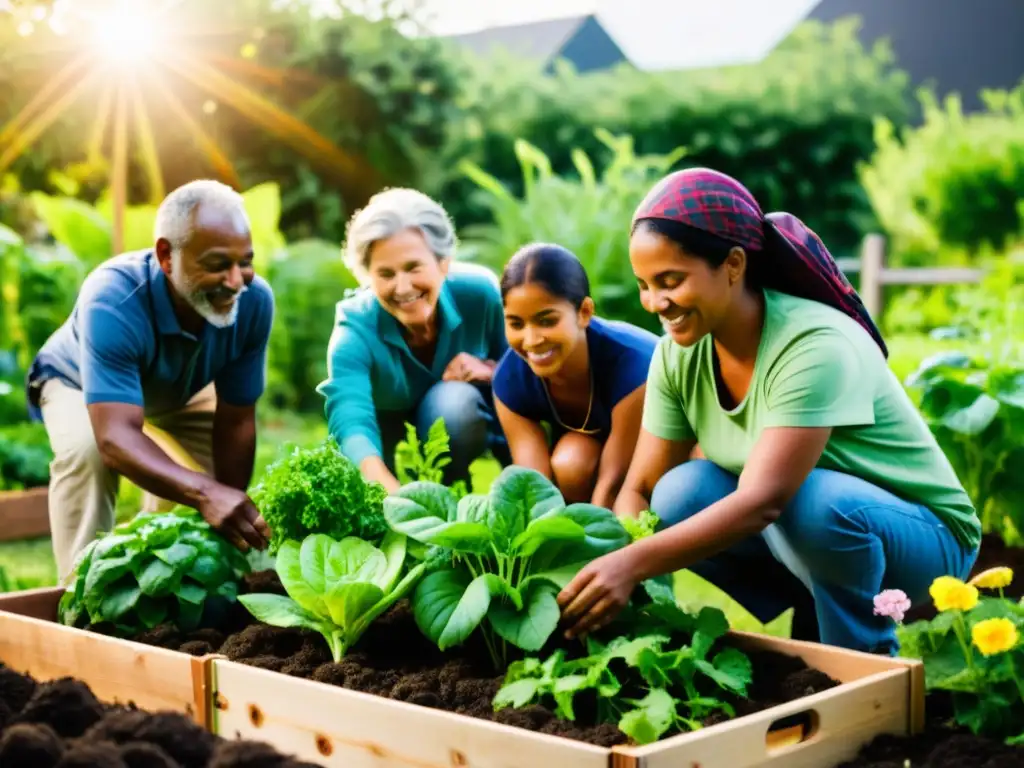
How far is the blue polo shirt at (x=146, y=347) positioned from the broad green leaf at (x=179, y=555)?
2.22 feet

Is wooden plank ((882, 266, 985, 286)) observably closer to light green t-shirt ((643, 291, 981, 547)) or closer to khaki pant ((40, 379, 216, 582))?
light green t-shirt ((643, 291, 981, 547))

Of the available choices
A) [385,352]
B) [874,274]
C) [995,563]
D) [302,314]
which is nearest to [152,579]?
[385,352]

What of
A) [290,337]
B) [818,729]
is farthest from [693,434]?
[290,337]

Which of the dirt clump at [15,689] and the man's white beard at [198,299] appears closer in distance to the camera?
the dirt clump at [15,689]

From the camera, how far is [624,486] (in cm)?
305

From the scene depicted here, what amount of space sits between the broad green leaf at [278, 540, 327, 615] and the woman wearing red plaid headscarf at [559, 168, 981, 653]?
59cm

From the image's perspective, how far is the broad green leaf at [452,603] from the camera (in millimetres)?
2438

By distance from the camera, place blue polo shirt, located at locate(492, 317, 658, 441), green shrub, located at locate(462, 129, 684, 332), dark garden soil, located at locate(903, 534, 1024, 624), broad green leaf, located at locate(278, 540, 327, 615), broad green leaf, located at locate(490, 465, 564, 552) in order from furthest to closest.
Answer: green shrub, located at locate(462, 129, 684, 332) → dark garden soil, located at locate(903, 534, 1024, 624) → blue polo shirt, located at locate(492, 317, 658, 441) → broad green leaf, located at locate(278, 540, 327, 615) → broad green leaf, located at locate(490, 465, 564, 552)

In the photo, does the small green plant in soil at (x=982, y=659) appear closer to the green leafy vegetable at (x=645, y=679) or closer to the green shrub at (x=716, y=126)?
the green leafy vegetable at (x=645, y=679)

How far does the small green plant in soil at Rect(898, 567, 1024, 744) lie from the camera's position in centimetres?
223

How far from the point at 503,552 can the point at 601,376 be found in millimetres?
950

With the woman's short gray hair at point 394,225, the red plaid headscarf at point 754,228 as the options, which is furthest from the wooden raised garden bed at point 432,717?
the woman's short gray hair at point 394,225

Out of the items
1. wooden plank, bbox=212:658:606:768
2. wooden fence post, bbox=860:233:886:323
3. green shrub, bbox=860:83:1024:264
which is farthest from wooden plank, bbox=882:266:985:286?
wooden plank, bbox=212:658:606:768

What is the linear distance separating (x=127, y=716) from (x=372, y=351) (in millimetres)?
1873
